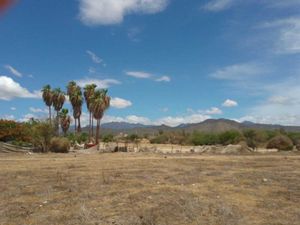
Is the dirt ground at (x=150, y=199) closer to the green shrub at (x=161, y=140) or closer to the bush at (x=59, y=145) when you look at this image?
the bush at (x=59, y=145)

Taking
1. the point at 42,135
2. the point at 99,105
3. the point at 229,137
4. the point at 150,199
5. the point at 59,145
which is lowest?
the point at 150,199

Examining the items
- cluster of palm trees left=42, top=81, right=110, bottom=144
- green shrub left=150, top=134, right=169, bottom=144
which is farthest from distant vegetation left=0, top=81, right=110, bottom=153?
green shrub left=150, top=134, right=169, bottom=144

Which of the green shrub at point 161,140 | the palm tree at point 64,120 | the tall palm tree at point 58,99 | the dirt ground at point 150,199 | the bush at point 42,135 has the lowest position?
the dirt ground at point 150,199

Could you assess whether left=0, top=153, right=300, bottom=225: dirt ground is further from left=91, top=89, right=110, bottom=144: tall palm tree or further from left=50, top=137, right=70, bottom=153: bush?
left=91, top=89, right=110, bottom=144: tall palm tree

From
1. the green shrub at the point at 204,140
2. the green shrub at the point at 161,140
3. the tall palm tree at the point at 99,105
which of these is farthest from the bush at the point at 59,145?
the green shrub at the point at 161,140

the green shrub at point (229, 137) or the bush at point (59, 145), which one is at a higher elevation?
the green shrub at point (229, 137)

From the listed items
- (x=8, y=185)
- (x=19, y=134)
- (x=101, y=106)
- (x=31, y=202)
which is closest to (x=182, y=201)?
(x=31, y=202)


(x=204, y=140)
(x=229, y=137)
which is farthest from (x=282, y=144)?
(x=204, y=140)

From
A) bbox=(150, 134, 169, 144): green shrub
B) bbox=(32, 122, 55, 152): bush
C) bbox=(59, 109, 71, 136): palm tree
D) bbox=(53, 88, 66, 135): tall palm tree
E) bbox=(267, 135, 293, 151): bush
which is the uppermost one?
bbox=(53, 88, 66, 135): tall palm tree

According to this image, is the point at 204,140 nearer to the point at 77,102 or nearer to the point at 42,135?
the point at 77,102

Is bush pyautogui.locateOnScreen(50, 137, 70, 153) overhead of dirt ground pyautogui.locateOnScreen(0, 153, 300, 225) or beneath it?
overhead

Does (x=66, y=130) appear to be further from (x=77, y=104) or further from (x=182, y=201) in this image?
(x=182, y=201)

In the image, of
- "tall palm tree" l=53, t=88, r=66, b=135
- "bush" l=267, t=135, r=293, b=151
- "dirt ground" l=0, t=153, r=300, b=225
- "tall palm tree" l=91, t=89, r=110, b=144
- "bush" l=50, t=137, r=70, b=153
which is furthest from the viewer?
"tall palm tree" l=53, t=88, r=66, b=135

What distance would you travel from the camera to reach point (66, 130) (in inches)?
2825
